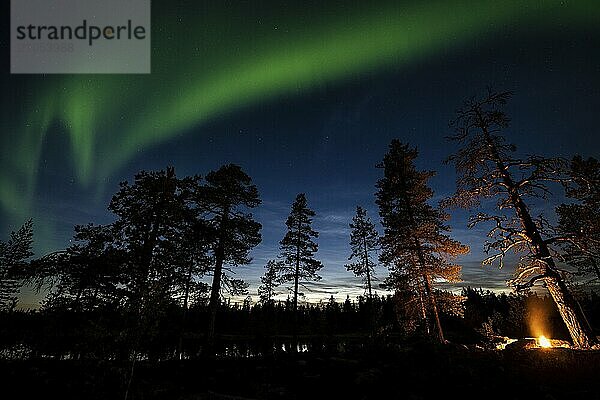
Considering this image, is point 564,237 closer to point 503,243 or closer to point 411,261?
point 503,243

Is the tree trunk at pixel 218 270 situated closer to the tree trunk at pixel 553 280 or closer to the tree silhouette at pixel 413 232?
the tree silhouette at pixel 413 232

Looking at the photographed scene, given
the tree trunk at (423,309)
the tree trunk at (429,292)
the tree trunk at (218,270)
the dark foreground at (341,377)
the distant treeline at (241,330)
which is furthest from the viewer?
the tree trunk at (218,270)

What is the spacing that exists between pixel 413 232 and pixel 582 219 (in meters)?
7.89

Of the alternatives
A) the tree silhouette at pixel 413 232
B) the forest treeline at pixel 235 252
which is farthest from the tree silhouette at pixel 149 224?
the tree silhouette at pixel 413 232

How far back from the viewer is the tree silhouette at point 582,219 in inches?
378

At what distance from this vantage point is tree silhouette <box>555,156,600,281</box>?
9.61m

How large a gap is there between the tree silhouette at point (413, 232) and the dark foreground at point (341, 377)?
5946mm

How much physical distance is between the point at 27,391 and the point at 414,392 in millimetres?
14221

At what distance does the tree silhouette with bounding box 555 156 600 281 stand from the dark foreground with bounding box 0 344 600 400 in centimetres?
375

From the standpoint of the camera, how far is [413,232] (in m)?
18.3

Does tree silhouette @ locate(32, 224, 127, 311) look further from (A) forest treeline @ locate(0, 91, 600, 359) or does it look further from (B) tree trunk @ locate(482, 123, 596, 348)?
(B) tree trunk @ locate(482, 123, 596, 348)

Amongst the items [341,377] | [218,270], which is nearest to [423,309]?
[341,377]

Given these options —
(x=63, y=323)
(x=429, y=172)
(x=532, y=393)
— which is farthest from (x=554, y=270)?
(x=63, y=323)

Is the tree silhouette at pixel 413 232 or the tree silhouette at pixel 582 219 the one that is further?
the tree silhouette at pixel 413 232
